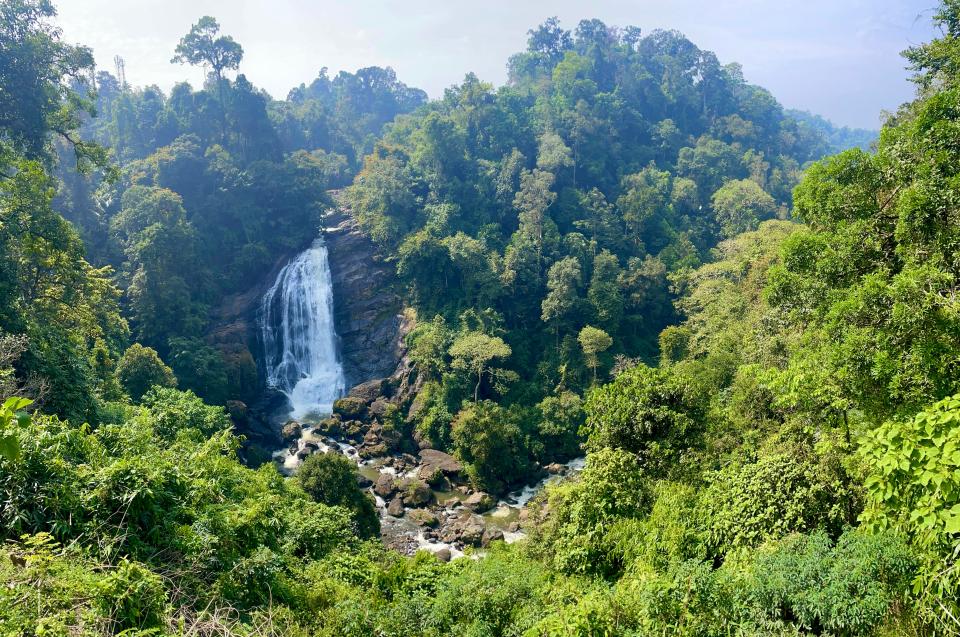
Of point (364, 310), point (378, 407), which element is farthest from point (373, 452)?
point (364, 310)

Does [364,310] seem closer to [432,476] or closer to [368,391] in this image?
A: [368,391]

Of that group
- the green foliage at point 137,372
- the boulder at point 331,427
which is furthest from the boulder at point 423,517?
the green foliage at point 137,372

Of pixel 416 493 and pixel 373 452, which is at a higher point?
pixel 373 452

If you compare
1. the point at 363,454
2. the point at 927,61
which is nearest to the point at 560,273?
the point at 363,454

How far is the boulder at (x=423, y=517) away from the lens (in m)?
20.1

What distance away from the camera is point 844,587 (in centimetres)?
552

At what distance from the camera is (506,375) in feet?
84.9

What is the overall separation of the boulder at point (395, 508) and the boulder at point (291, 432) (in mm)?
7270

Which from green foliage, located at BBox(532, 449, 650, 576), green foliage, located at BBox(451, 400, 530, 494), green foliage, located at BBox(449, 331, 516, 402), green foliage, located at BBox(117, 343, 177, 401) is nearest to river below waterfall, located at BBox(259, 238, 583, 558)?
green foliage, located at BBox(451, 400, 530, 494)

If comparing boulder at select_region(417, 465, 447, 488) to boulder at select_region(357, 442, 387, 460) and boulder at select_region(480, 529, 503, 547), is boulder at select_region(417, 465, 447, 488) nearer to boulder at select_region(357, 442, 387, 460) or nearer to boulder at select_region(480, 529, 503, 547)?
boulder at select_region(357, 442, 387, 460)

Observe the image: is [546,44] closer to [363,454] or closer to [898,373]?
[363,454]

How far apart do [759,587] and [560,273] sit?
23777mm

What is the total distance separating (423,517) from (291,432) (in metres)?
9.28

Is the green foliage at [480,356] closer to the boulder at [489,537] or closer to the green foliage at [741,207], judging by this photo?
the boulder at [489,537]
